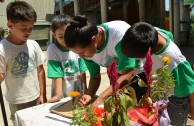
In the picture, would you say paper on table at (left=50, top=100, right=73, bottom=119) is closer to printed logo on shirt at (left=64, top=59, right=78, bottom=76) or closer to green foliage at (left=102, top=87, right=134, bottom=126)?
printed logo on shirt at (left=64, top=59, right=78, bottom=76)

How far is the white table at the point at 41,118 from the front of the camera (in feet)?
4.18

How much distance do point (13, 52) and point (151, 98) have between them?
1.28 metres

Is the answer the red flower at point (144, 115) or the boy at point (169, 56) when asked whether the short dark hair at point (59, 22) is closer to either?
the boy at point (169, 56)

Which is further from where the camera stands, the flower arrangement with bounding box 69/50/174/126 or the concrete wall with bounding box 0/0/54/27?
the concrete wall with bounding box 0/0/54/27

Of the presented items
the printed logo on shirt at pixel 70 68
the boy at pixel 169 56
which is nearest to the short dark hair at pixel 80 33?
the boy at pixel 169 56

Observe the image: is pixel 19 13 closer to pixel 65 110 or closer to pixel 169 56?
pixel 65 110

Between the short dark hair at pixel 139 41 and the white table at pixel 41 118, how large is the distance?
0.45 metres

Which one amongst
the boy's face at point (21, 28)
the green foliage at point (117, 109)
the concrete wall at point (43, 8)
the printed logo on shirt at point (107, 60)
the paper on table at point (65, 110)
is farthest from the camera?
the concrete wall at point (43, 8)

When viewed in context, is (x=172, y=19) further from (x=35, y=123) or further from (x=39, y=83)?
(x=35, y=123)

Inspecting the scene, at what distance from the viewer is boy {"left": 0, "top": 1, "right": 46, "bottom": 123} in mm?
1790

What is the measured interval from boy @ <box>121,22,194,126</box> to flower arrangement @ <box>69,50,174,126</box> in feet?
1.27

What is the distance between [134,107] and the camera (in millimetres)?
852

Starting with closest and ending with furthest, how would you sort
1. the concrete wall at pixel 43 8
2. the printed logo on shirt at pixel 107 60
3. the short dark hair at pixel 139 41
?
the short dark hair at pixel 139 41, the printed logo on shirt at pixel 107 60, the concrete wall at pixel 43 8

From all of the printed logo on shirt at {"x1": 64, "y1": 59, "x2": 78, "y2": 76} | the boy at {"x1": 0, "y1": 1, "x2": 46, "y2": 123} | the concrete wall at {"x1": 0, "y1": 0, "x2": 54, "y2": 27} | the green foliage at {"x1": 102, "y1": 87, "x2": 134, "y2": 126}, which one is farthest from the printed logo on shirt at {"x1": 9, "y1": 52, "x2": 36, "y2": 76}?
the concrete wall at {"x1": 0, "y1": 0, "x2": 54, "y2": 27}
